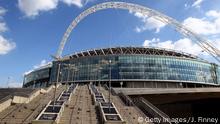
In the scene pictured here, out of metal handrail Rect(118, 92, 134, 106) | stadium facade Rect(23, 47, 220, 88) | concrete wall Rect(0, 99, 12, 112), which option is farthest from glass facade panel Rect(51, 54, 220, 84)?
concrete wall Rect(0, 99, 12, 112)

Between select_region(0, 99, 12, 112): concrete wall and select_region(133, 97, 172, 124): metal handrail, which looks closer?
select_region(133, 97, 172, 124): metal handrail

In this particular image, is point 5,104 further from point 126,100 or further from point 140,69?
point 140,69

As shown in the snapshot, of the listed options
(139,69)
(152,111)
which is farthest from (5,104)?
(139,69)

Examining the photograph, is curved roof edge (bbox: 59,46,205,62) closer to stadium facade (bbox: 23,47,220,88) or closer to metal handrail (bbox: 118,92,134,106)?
stadium facade (bbox: 23,47,220,88)

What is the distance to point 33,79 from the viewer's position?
145 m

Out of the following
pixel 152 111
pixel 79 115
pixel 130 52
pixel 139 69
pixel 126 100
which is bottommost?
pixel 79 115

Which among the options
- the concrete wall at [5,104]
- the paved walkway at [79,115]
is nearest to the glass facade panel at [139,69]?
the concrete wall at [5,104]

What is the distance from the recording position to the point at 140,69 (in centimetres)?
11288

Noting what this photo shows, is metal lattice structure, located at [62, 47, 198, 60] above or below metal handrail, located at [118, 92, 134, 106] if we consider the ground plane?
above

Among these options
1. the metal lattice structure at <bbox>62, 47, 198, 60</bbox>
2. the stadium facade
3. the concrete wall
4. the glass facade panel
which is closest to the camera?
the concrete wall

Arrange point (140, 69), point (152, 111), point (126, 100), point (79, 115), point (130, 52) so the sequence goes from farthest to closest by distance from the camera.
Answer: point (130, 52) < point (140, 69) < point (126, 100) < point (152, 111) < point (79, 115)

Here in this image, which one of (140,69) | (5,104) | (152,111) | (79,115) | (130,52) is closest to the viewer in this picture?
(79,115)

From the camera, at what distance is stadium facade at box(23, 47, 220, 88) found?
11175 cm

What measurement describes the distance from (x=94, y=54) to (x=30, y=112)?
96.9 metres
